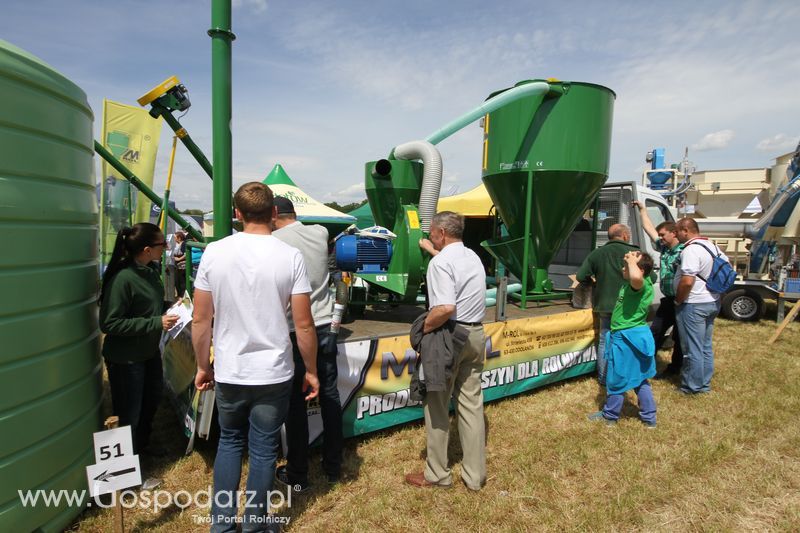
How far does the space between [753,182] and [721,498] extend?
2229 cm

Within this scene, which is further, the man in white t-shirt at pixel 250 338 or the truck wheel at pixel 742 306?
the truck wheel at pixel 742 306

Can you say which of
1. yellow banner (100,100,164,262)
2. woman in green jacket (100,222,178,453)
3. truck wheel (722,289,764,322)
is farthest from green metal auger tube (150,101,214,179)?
truck wheel (722,289,764,322)

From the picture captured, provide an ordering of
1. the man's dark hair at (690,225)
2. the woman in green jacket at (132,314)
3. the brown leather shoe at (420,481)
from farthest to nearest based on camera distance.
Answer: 1. the man's dark hair at (690,225)
2. the brown leather shoe at (420,481)
3. the woman in green jacket at (132,314)

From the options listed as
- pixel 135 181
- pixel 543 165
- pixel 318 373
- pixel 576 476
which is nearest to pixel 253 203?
pixel 318 373

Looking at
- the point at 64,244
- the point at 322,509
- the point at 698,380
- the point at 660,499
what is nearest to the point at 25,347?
the point at 64,244

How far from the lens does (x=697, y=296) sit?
4.63m

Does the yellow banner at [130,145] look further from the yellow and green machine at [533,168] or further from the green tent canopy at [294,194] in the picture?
the yellow and green machine at [533,168]

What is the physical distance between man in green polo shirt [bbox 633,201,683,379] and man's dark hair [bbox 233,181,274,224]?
14.8 ft

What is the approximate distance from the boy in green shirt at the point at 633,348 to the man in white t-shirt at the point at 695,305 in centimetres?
79

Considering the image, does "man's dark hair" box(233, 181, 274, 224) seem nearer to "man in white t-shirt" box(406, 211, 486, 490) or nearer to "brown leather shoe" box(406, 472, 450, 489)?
"man in white t-shirt" box(406, 211, 486, 490)

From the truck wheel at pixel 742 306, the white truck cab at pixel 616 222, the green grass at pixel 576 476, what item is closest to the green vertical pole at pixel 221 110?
the green grass at pixel 576 476

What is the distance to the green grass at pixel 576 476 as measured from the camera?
274cm

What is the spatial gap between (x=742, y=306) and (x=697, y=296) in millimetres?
6157

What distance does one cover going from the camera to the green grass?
274cm
